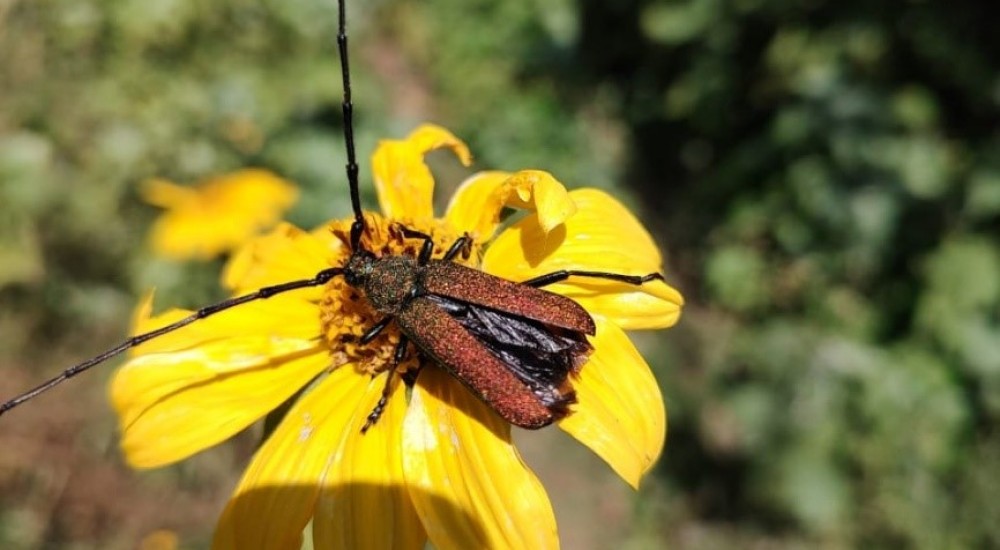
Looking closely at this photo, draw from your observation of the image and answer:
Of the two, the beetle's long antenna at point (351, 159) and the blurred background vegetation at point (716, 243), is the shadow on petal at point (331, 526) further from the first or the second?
the blurred background vegetation at point (716, 243)

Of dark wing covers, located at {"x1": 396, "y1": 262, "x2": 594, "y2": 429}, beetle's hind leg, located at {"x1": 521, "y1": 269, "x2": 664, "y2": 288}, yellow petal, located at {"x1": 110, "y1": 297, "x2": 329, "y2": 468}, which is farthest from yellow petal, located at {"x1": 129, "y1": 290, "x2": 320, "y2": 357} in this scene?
beetle's hind leg, located at {"x1": 521, "y1": 269, "x2": 664, "y2": 288}

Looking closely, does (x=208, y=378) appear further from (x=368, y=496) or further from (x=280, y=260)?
(x=368, y=496)

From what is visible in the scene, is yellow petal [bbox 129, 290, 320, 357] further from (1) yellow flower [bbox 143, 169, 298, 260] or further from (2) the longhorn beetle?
(1) yellow flower [bbox 143, 169, 298, 260]

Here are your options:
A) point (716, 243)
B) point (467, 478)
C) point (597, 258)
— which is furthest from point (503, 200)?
point (716, 243)

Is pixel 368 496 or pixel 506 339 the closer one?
pixel 368 496

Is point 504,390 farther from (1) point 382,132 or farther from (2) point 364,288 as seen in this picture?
(1) point 382,132

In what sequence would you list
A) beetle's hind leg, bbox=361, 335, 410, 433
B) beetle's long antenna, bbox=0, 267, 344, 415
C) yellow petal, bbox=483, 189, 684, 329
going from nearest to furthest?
beetle's long antenna, bbox=0, 267, 344, 415
beetle's hind leg, bbox=361, 335, 410, 433
yellow petal, bbox=483, 189, 684, 329

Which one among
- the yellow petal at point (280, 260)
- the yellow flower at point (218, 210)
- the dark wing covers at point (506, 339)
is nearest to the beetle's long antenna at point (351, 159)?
the yellow petal at point (280, 260)
